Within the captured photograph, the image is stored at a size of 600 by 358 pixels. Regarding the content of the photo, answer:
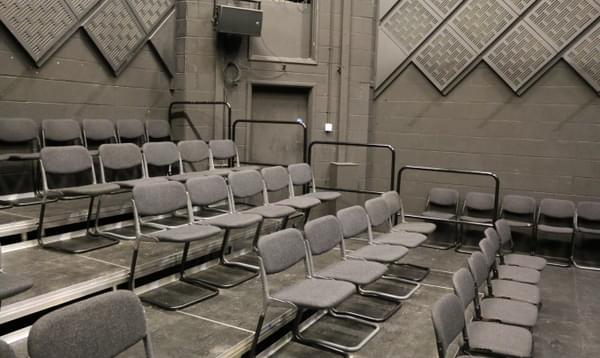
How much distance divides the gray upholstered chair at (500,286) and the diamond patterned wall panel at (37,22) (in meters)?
4.48

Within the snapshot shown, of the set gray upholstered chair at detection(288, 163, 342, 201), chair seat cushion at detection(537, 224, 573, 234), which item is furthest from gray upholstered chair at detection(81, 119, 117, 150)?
chair seat cushion at detection(537, 224, 573, 234)

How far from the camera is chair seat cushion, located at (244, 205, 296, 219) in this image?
4129mm

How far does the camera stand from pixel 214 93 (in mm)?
6492

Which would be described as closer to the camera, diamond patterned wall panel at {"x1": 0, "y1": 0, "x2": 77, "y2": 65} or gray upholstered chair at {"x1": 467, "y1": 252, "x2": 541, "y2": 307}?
gray upholstered chair at {"x1": 467, "y1": 252, "x2": 541, "y2": 307}

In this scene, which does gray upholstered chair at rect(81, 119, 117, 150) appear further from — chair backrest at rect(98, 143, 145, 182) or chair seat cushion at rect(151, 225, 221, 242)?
chair seat cushion at rect(151, 225, 221, 242)

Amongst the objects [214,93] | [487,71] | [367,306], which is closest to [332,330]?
[367,306]

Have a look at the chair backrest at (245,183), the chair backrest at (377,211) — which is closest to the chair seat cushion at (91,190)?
the chair backrest at (245,183)

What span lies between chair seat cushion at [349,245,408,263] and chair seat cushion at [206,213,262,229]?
0.77 meters

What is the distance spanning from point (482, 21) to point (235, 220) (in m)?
4.49

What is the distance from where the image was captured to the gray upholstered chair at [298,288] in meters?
2.72

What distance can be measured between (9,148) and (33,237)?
1.59m

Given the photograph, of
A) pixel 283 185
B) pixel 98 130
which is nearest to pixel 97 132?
pixel 98 130

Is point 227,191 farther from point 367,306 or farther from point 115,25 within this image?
point 115,25

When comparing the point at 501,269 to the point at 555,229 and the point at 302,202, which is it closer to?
the point at 302,202
